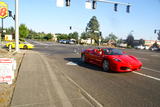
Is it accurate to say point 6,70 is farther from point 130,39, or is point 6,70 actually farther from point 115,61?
point 130,39

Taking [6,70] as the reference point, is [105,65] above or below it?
below

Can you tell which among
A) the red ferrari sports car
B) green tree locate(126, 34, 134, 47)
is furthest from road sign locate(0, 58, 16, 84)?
green tree locate(126, 34, 134, 47)

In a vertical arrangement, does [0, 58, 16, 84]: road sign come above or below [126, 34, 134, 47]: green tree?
below

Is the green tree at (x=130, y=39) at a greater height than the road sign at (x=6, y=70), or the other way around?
the green tree at (x=130, y=39)

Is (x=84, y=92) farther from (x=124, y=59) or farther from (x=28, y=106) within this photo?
(x=124, y=59)

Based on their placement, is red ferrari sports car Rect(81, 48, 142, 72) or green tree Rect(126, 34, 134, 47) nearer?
red ferrari sports car Rect(81, 48, 142, 72)

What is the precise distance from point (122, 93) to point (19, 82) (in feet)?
11.8

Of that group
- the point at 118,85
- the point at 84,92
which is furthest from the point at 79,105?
the point at 118,85

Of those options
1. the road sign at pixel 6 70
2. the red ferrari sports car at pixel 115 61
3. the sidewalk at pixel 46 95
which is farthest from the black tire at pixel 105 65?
the road sign at pixel 6 70

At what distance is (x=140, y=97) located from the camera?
13.7 ft

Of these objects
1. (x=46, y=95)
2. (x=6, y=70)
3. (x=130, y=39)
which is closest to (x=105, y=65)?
(x=46, y=95)

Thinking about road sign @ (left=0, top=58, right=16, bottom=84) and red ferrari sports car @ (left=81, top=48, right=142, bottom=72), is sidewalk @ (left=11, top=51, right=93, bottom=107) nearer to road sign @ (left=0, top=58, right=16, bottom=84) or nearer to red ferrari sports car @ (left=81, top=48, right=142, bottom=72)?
road sign @ (left=0, top=58, right=16, bottom=84)

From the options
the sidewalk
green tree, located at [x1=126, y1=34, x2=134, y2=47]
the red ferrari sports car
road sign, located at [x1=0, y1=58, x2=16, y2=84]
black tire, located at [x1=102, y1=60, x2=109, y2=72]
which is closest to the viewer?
the sidewalk

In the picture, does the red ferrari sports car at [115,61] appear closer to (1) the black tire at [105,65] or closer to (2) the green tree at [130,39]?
(1) the black tire at [105,65]
